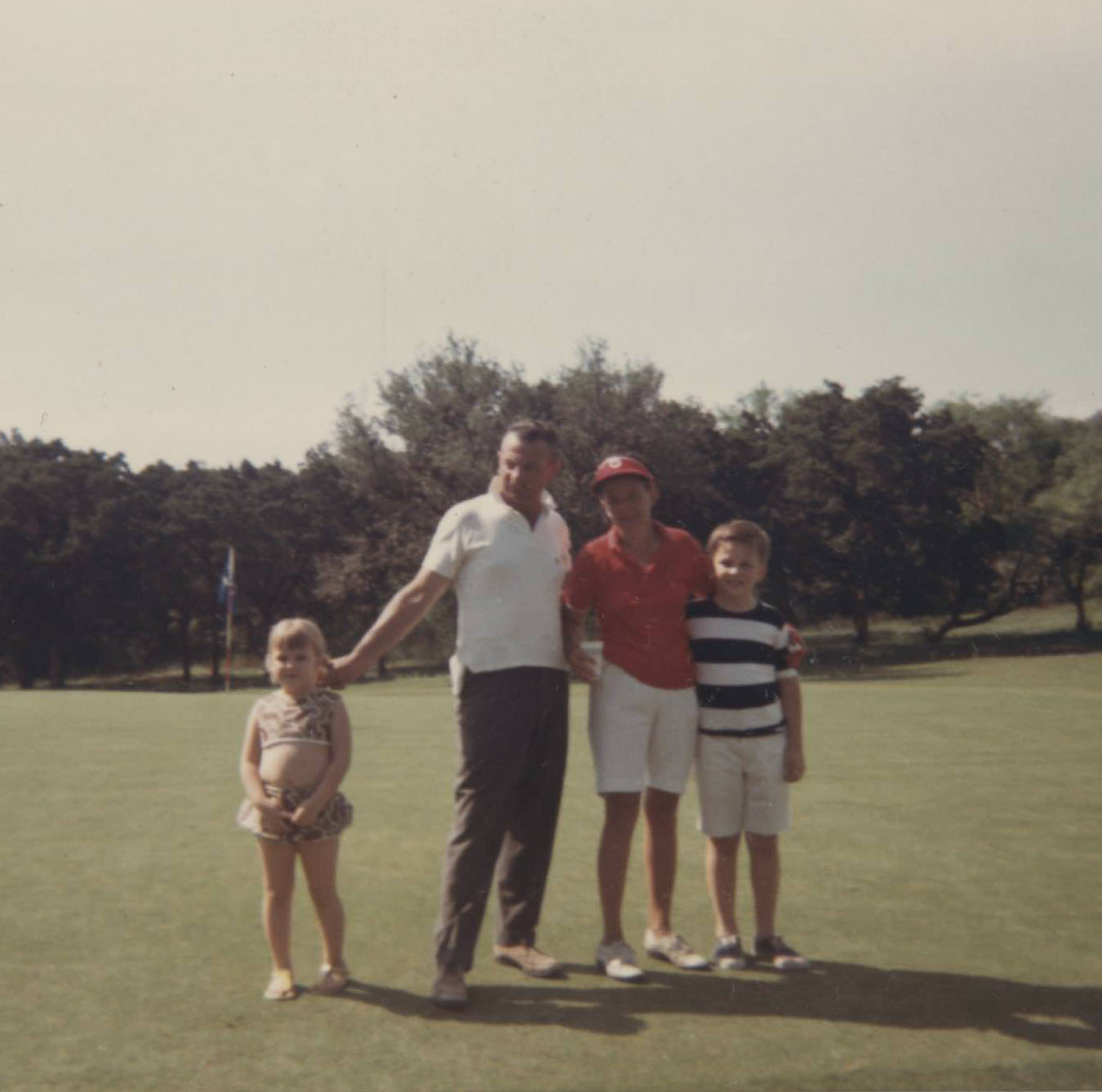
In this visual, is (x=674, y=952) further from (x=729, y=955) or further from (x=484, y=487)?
(x=484, y=487)

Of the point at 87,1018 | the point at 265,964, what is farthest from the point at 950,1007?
the point at 87,1018

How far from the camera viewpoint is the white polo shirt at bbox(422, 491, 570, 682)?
4.73m

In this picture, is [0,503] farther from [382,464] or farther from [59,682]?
[382,464]

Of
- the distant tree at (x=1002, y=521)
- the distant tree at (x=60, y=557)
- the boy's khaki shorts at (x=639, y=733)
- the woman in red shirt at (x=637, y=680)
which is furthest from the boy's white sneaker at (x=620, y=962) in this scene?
the distant tree at (x=60, y=557)

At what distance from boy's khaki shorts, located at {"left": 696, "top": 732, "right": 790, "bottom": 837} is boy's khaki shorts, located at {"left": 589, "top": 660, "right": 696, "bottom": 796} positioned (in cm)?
10

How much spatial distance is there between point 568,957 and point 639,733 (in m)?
A: 0.91

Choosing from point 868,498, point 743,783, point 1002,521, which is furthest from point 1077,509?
point 743,783

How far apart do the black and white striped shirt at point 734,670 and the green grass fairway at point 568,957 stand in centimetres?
91

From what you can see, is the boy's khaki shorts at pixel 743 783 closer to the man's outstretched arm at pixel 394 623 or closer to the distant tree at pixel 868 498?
the man's outstretched arm at pixel 394 623

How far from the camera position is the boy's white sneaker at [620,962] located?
4.64m

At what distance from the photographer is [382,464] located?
143 ft

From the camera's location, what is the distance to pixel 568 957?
5.02 meters

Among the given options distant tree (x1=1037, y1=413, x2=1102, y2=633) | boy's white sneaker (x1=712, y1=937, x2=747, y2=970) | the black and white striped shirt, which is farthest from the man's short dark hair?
distant tree (x1=1037, y1=413, x2=1102, y2=633)

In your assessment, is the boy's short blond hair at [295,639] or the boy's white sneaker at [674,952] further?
the boy's white sneaker at [674,952]
